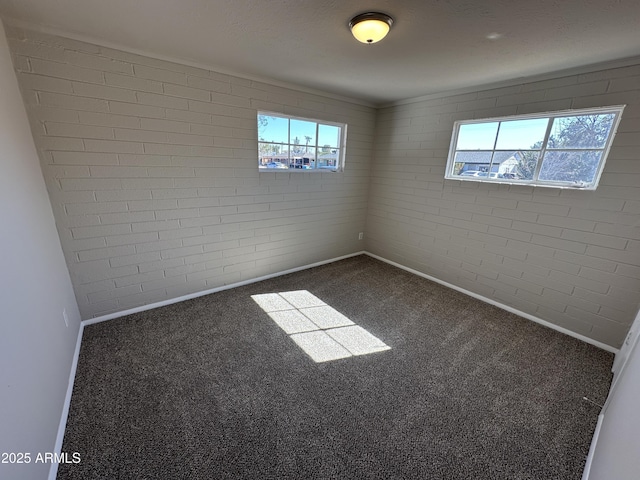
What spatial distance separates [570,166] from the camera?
2451 millimetres

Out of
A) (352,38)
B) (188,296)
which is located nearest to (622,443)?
(352,38)

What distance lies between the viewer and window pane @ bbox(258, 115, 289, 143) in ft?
9.99

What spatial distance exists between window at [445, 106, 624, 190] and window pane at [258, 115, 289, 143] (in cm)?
209

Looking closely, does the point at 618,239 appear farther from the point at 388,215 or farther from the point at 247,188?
the point at 247,188

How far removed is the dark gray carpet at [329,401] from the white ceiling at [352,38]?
2.42 m

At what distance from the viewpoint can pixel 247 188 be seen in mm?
3084

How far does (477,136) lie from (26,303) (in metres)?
4.08

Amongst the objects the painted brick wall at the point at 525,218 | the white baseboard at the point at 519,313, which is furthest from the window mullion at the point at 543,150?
the white baseboard at the point at 519,313

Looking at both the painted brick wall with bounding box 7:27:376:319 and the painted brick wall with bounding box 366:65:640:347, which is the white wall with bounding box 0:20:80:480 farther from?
the painted brick wall with bounding box 366:65:640:347

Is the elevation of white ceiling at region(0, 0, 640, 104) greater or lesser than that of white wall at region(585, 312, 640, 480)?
greater

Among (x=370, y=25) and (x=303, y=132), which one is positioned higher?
(x=370, y=25)

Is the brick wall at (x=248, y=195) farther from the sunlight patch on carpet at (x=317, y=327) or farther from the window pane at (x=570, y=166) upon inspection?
the sunlight patch on carpet at (x=317, y=327)

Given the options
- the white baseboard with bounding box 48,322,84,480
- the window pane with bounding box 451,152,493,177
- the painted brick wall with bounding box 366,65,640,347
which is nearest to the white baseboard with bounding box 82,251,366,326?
the white baseboard with bounding box 48,322,84,480

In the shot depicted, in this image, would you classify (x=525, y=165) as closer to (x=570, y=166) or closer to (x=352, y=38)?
(x=570, y=166)
